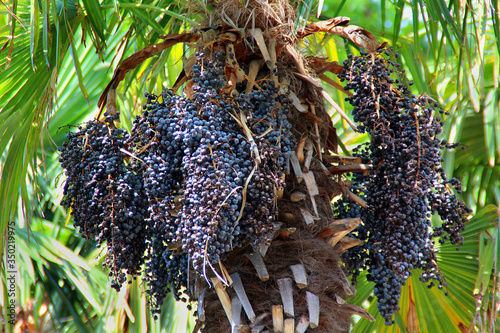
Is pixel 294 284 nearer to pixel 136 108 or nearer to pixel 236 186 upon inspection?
pixel 236 186

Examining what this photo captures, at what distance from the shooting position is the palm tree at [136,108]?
200 centimetres

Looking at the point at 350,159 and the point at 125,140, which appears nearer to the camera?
the point at 125,140

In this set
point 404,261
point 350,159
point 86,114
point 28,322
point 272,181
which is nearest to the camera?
point 272,181

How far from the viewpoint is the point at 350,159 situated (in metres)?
2.02

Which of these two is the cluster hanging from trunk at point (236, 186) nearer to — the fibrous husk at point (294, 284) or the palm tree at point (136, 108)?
the fibrous husk at point (294, 284)

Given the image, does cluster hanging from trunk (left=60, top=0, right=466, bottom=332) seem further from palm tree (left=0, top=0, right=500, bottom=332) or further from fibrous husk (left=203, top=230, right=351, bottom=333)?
palm tree (left=0, top=0, right=500, bottom=332)

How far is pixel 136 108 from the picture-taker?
298cm

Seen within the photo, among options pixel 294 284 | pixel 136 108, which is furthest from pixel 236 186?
pixel 136 108

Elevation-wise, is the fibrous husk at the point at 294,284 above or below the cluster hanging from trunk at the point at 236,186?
below

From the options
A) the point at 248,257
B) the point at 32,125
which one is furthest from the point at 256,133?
the point at 32,125

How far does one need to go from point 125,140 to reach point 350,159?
871 mm

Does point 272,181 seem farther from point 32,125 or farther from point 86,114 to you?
point 86,114

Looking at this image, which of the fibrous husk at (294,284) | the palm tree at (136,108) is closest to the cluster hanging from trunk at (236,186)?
the fibrous husk at (294,284)

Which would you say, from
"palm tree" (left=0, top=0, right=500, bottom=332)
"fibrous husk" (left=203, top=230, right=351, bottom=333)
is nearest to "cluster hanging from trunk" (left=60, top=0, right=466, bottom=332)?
"fibrous husk" (left=203, top=230, right=351, bottom=333)
